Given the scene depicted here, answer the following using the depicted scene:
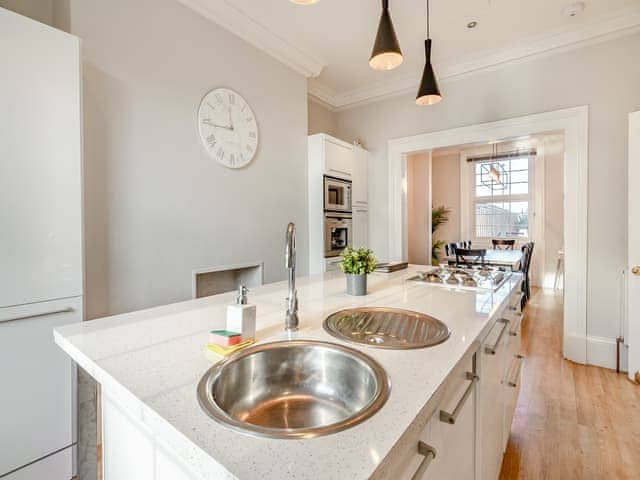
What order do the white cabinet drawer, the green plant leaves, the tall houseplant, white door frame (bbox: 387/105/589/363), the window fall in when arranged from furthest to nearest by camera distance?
the tall houseplant → the window → white door frame (bbox: 387/105/589/363) → the green plant leaves → the white cabinet drawer

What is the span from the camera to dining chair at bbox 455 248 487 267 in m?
4.10

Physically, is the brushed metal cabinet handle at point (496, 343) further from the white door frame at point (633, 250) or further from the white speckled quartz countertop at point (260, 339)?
the white door frame at point (633, 250)

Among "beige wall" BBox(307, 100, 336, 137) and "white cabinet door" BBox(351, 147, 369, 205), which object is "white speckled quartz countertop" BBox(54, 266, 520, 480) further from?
"beige wall" BBox(307, 100, 336, 137)

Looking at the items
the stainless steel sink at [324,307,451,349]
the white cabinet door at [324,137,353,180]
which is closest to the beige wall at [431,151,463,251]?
the white cabinet door at [324,137,353,180]

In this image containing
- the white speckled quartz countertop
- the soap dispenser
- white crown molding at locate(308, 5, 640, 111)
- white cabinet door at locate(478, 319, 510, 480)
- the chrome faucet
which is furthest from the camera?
white crown molding at locate(308, 5, 640, 111)

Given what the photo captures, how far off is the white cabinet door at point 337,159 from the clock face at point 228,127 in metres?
0.87

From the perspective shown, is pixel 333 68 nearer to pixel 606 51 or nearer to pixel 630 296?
pixel 606 51

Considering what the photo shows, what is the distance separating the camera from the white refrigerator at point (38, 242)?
4.33ft

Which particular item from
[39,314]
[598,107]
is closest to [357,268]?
[39,314]

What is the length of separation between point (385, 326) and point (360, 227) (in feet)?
9.23

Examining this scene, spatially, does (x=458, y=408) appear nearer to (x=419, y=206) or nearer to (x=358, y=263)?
(x=358, y=263)

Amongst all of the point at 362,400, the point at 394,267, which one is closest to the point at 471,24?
the point at 394,267

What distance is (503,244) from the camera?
6152 mm

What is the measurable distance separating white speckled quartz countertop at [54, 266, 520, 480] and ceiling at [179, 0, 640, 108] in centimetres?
228
